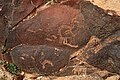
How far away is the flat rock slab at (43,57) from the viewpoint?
7.94m

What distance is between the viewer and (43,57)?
795cm

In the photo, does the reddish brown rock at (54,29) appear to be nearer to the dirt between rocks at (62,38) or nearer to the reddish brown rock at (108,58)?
the dirt between rocks at (62,38)

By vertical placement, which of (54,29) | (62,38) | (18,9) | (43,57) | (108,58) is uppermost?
(18,9)

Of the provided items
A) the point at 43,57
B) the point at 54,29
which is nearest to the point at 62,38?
the point at 54,29

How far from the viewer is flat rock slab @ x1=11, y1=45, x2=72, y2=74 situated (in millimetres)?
7941

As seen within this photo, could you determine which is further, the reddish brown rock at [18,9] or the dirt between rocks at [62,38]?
the reddish brown rock at [18,9]

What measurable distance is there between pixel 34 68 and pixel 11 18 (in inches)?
47.6

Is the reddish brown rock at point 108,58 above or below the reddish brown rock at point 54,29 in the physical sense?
below

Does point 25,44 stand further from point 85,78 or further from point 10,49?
point 85,78

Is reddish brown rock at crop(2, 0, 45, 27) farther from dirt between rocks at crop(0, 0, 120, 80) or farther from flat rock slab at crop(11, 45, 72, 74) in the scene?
flat rock slab at crop(11, 45, 72, 74)

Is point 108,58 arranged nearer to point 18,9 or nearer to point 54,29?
point 54,29

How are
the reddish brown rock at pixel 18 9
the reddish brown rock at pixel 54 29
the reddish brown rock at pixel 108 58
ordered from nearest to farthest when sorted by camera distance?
the reddish brown rock at pixel 108 58
the reddish brown rock at pixel 54 29
the reddish brown rock at pixel 18 9

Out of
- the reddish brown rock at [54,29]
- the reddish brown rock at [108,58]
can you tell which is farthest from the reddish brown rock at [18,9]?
the reddish brown rock at [108,58]

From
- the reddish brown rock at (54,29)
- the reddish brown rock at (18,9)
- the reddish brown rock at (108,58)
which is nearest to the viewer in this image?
the reddish brown rock at (108,58)
